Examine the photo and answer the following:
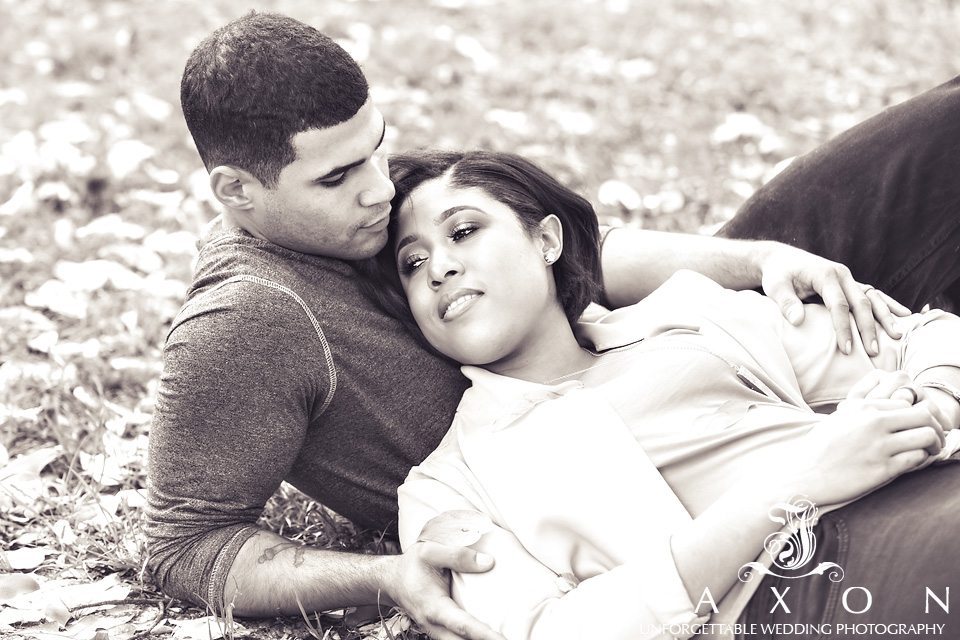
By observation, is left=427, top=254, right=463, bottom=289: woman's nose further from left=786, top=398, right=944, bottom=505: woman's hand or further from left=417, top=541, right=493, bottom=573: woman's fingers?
left=786, top=398, right=944, bottom=505: woman's hand

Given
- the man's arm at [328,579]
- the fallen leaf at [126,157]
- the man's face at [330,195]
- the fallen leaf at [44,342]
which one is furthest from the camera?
the fallen leaf at [126,157]

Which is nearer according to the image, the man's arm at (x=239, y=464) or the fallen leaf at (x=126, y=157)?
the man's arm at (x=239, y=464)

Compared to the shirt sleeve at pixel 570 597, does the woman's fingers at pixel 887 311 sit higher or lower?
higher

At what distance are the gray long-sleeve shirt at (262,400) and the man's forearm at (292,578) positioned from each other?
0.03m

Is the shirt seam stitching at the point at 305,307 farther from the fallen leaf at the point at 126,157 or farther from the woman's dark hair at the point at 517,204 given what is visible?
the fallen leaf at the point at 126,157

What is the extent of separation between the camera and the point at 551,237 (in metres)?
2.28

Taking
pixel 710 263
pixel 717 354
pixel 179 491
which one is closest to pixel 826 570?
pixel 717 354

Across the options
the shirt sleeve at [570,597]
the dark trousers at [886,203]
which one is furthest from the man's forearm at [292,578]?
the dark trousers at [886,203]

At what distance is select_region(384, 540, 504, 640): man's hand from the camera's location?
5.65 feet

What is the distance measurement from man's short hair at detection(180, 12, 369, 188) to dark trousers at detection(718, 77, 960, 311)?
1078 mm

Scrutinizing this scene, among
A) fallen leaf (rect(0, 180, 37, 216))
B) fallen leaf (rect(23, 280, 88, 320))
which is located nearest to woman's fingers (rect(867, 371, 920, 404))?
fallen leaf (rect(23, 280, 88, 320))

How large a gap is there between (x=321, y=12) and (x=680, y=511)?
4.81 meters

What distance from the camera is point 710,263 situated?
242 centimetres

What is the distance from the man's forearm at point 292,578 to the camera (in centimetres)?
192
